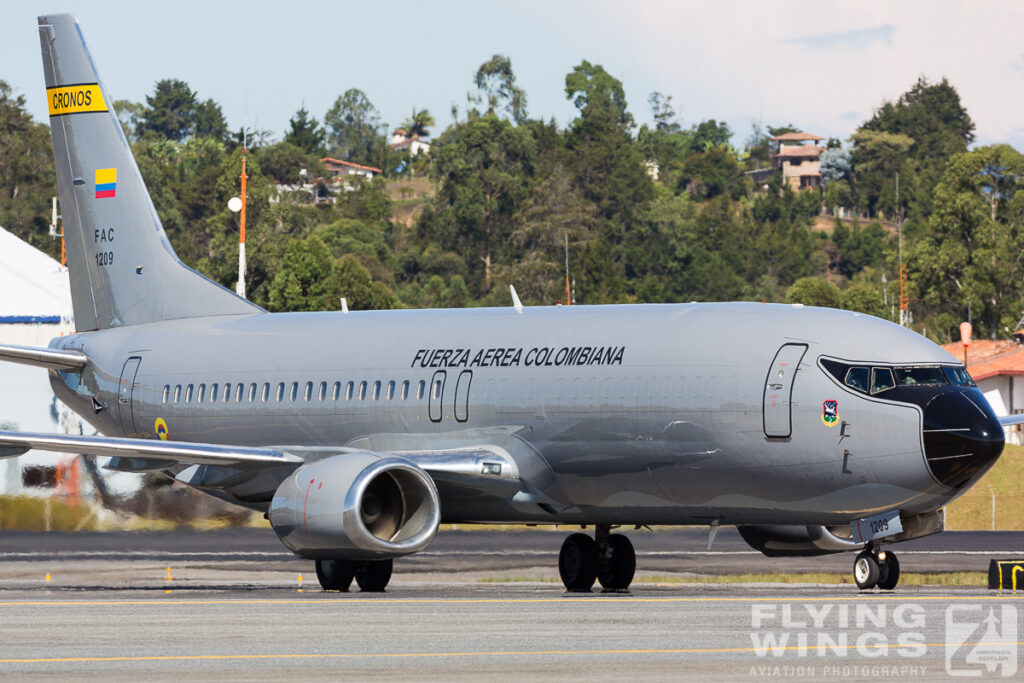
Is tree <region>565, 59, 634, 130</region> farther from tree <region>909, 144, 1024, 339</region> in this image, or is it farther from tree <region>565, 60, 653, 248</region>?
tree <region>909, 144, 1024, 339</region>

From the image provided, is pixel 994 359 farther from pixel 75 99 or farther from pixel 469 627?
pixel 469 627

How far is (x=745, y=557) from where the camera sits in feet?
108

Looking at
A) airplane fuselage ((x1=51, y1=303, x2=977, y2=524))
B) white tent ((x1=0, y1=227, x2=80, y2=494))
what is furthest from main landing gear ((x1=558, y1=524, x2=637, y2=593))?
white tent ((x1=0, y1=227, x2=80, y2=494))

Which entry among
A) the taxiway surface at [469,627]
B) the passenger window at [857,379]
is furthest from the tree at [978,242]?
the passenger window at [857,379]

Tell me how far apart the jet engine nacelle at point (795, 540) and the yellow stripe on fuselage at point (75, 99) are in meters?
15.5

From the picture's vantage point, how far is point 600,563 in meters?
26.0

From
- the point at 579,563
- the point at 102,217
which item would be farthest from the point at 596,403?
the point at 102,217

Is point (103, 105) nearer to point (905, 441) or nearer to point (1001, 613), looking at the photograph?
point (905, 441)

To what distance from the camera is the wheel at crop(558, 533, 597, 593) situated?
25938mm

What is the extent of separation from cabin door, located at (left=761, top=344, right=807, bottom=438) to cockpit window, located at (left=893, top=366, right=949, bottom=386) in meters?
1.30

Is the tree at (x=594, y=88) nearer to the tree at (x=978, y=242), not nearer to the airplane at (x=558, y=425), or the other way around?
the tree at (x=978, y=242)

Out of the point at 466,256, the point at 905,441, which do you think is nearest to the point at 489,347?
the point at 905,441

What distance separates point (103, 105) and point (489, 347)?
1124 centimetres

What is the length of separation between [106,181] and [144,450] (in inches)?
404
